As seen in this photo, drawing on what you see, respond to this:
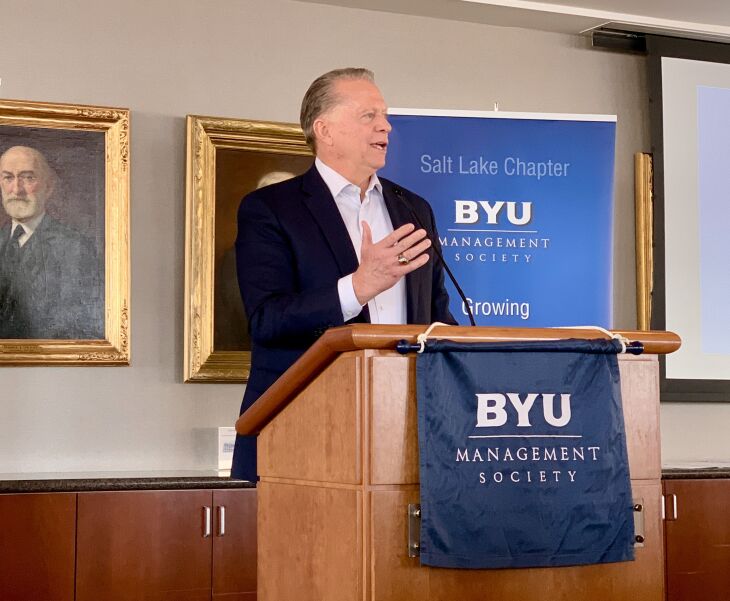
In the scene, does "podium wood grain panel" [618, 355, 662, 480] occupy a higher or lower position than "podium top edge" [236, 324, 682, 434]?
lower

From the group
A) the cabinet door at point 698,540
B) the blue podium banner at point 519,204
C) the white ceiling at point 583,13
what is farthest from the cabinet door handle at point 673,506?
the white ceiling at point 583,13

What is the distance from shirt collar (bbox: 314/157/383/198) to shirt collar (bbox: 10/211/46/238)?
207 cm

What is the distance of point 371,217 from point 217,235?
2.05 m

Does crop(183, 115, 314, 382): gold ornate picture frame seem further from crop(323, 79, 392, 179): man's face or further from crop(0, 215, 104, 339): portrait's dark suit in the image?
crop(323, 79, 392, 179): man's face

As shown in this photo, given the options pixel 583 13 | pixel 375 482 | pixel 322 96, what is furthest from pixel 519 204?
pixel 375 482

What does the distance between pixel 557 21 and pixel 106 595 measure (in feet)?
10.6

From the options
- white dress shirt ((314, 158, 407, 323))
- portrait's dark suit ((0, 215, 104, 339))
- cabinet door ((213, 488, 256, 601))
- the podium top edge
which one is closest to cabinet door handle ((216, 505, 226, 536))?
cabinet door ((213, 488, 256, 601))

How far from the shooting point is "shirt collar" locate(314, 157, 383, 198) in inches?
102

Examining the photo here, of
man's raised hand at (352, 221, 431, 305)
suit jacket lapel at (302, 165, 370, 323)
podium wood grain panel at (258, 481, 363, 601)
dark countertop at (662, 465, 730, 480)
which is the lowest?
dark countertop at (662, 465, 730, 480)

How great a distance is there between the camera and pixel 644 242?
524 cm

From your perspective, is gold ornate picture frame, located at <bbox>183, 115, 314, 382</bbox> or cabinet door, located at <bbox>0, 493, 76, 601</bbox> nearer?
cabinet door, located at <bbox>0, 493, 76, 601</bbox>

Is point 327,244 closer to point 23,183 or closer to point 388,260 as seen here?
point 388,260

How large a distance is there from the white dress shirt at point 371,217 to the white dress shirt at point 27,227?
2.06 meters

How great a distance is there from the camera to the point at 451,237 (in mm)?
4195
